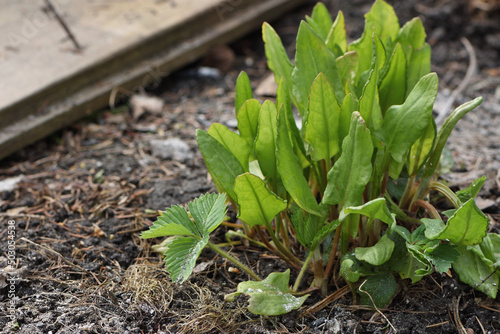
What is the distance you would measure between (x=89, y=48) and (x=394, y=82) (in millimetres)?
1962

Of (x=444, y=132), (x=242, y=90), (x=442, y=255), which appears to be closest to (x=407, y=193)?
(x=444, y=132)

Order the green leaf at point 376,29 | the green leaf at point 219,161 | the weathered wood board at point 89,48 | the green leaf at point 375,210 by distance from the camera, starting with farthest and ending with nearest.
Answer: the weathered wood board at point 89,48 < the green leaf at point 376,29 < the green leaf at point 219,161 < the green leaf at point 375,210

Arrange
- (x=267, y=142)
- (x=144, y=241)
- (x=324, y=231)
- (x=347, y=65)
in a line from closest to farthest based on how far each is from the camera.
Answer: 1. (x=324, y=231)
2. (x=267, y=142)
3. (x=347, y=65)
4. (x=144, y=241)

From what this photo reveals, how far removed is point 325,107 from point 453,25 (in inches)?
107

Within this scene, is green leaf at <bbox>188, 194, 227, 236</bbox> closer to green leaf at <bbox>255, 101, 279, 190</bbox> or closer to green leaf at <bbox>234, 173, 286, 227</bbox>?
green leaf at <bbox>234, 173, 286, 227</bbox>

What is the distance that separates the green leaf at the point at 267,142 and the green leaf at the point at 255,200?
0.55 ft

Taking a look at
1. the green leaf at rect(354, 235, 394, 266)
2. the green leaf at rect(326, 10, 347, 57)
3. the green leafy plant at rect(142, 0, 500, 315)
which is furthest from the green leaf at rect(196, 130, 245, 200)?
the green leaf at rect(326, 10, 347, 57)

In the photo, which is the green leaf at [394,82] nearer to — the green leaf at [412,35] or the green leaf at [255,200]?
the green leaf at [412,35]

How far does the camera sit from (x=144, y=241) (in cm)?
188

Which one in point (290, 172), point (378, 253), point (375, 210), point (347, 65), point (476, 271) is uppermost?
point (347, 65)

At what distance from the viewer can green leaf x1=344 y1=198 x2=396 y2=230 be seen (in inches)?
50.9

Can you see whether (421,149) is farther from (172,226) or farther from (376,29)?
(172,226)

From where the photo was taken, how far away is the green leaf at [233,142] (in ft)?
5.18

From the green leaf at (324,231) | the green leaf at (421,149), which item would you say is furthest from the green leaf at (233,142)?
the green leaf at (421,149)
